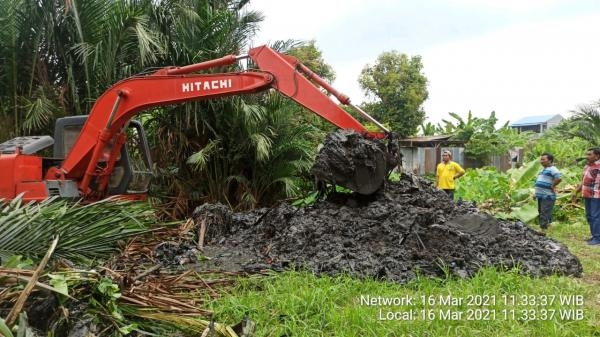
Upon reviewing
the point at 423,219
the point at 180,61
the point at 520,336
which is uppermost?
the point at 180,61

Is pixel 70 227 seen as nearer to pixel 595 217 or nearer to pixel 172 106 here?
pixel 172 106

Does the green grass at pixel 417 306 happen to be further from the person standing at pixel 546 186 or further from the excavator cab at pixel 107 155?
the person standing at pixel 546 186

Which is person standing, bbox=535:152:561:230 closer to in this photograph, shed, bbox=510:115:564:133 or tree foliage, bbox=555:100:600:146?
tree foliage, bbox=555:100:600:146

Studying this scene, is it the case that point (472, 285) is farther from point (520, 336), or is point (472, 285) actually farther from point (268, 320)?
point (268, 320)

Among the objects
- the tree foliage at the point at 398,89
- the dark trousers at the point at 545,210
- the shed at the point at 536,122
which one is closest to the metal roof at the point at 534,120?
the shed at the point at 536,122

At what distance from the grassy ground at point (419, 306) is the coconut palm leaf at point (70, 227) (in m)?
1.59

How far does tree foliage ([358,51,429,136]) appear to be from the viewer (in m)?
25.2

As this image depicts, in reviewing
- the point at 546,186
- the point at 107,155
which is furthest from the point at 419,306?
the point at 546,186

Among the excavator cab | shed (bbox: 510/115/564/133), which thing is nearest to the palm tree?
the excavator cab

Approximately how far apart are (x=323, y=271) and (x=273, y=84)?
2434 mm

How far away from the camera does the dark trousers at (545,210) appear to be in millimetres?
7574

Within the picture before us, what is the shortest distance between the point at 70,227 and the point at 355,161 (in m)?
2.96

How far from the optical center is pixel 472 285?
379cm

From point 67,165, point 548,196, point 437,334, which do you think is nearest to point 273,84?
point 67,165
